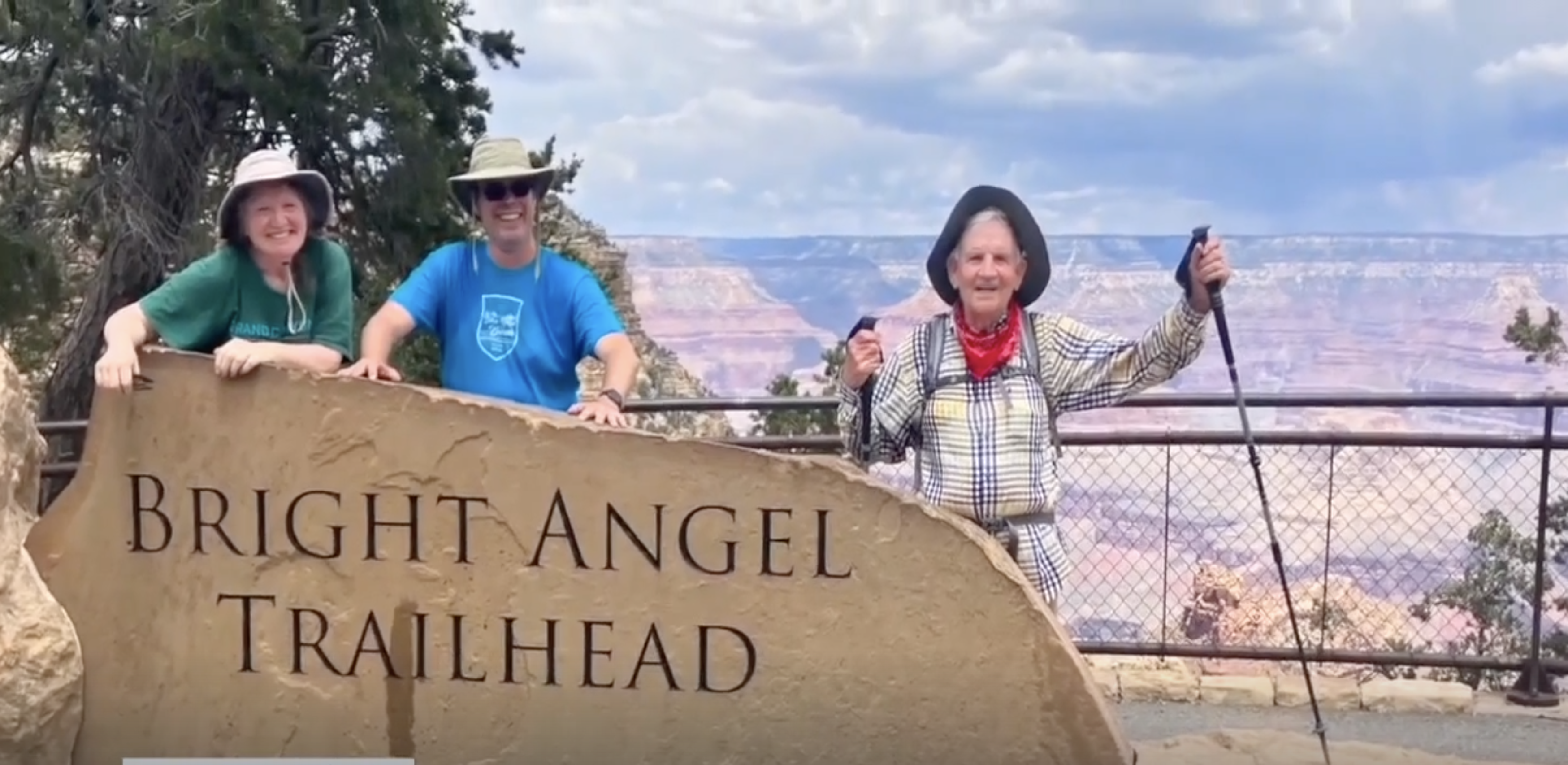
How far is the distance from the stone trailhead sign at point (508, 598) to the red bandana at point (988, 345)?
340mm

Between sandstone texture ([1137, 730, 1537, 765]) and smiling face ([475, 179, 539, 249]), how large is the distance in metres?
2.50

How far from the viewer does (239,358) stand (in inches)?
133

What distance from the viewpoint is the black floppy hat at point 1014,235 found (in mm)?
3289

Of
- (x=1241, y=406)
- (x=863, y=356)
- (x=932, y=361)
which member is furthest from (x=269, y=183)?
(x=1241, y=406)

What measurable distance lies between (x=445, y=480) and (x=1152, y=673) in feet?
10.4

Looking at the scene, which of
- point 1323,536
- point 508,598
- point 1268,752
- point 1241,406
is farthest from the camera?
point 1323,536

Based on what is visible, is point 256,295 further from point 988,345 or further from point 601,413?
point 988,345

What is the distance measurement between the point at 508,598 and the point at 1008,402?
4.03ft

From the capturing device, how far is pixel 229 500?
3.51 m

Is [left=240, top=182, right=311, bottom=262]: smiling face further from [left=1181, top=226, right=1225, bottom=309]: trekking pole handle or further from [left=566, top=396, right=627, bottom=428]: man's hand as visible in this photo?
[left=1181, top=226, right=1225, bottom=309]: trekking pole handle

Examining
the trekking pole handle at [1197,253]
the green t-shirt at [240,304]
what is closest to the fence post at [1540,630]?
the trekking pole handle at [1197,253]

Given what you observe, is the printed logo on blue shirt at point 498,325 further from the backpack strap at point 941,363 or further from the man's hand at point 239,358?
the backpack strap at point 941,363

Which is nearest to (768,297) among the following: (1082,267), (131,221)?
(1082,267)

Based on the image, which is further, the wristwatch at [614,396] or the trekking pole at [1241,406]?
the wristwatch at [614,396]
